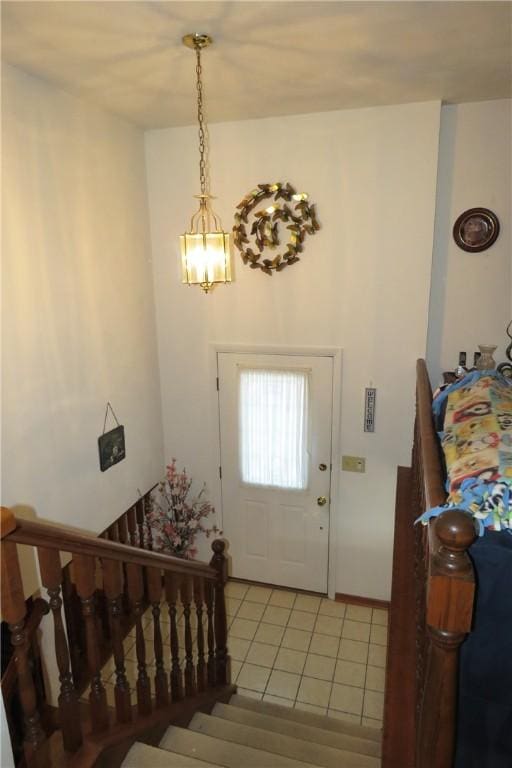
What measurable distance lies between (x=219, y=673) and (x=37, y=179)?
300 centimetres

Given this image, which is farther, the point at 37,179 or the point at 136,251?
the point at 136,251

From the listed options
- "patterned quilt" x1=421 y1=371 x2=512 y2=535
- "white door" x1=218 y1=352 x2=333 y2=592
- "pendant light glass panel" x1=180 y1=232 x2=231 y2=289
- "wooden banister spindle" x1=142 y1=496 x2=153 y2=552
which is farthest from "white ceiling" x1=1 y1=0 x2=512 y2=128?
"wooden banister spindle" x1=142 y1=496 x2=153 y2=552

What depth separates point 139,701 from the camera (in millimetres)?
2123

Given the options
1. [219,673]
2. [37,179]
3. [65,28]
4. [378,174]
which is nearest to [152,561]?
[219,673]

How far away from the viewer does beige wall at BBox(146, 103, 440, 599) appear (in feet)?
10.8

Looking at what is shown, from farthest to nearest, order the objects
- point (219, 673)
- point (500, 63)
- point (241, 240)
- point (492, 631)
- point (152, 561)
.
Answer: point (241, 240) < point (219, 673) < point (500, 63) < point (152, 561) < point (492, 631)

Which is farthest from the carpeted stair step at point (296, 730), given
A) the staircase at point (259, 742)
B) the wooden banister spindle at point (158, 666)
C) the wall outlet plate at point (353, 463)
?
the wall outlet plate at point (353, 463)

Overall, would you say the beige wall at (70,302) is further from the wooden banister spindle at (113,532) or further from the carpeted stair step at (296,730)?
the carpeted stair step at (296,730)

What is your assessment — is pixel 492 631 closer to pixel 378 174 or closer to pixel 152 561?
pixel 152 561

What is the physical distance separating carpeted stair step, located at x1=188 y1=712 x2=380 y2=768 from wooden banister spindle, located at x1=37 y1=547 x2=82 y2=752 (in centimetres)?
106

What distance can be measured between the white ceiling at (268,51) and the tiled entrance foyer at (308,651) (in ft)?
12.1

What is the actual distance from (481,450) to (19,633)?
1434 millimetres

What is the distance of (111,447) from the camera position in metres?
3.41

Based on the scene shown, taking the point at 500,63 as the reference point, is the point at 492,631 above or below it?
below
